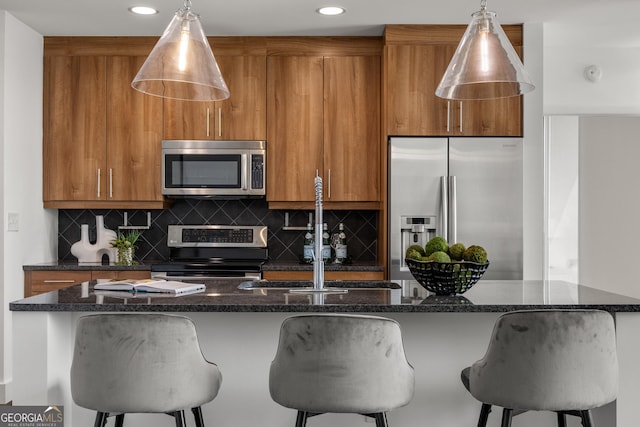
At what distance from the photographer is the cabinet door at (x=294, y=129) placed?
4.43 meters

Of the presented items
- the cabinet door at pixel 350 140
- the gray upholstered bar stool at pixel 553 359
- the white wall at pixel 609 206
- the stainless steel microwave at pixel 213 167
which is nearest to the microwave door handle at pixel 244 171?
the stainless steel microwave at pixel 213 167

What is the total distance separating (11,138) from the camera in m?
3.99

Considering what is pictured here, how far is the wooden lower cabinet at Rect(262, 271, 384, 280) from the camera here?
4195 mm

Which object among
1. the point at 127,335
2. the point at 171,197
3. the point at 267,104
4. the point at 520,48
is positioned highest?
the point at 520,48

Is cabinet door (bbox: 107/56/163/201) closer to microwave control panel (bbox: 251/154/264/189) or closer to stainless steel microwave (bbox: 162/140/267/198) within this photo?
stainless steel microwave (bbox: 162/140/267/198)

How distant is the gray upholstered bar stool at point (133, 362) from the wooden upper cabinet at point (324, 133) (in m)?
2.57

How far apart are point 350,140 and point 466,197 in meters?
0.90

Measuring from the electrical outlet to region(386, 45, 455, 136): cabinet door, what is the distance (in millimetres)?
2470

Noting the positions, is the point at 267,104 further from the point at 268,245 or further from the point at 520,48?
→ the point at 520,48

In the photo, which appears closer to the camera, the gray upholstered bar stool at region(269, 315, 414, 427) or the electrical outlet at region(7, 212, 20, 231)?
the gray upholstered bar stool at region(269, 315, 414, 427)

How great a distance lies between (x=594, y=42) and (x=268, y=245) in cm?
283

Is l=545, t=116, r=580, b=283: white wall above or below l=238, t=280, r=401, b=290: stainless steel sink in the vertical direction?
above

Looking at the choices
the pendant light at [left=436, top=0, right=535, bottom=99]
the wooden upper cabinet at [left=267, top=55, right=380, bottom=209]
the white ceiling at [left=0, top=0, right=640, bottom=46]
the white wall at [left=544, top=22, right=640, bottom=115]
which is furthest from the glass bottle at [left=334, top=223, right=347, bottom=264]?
the pendant light at [left=436, top=0, right=535, bottom=99]

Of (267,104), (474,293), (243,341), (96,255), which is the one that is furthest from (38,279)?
(474,293)
